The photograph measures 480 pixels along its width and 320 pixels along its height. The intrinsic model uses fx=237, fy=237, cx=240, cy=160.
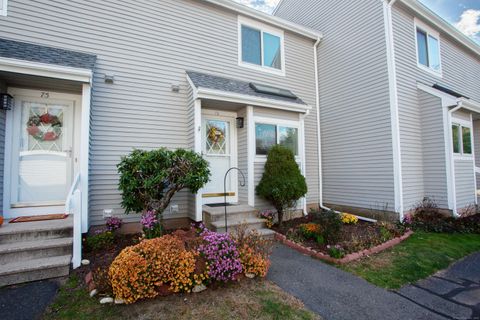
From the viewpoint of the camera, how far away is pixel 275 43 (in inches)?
313

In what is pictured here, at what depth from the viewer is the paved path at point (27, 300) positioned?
2.66 m

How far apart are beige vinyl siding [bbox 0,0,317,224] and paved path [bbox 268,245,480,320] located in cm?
332

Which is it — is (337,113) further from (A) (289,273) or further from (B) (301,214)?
(A) (289,273)

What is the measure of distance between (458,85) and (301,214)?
8.41m

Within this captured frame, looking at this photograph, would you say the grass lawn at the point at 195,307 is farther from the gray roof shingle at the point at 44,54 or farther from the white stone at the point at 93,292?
the gray roof shingle at the point at 44,54

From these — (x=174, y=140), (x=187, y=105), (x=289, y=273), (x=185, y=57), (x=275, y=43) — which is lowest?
(x=289, y=273)

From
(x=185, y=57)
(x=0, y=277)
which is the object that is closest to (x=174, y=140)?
(x=185, y=57)

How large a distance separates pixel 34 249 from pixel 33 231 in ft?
1.40

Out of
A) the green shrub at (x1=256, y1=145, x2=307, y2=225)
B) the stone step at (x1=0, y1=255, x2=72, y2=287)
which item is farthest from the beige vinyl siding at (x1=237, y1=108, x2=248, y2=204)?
the stone step at (x1=0, y1=255, x2=72, y2=287)

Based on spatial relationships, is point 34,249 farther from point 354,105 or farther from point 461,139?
point 461,139

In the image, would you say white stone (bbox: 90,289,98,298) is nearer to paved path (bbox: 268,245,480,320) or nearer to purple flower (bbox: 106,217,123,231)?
purple flower (bbox: 106,217,123,231)

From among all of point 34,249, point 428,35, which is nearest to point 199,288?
point 34,249

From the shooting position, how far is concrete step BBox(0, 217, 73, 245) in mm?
3752

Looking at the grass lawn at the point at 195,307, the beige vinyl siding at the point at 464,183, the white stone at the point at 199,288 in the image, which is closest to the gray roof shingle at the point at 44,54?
the grass lawn at the point at 195,307
